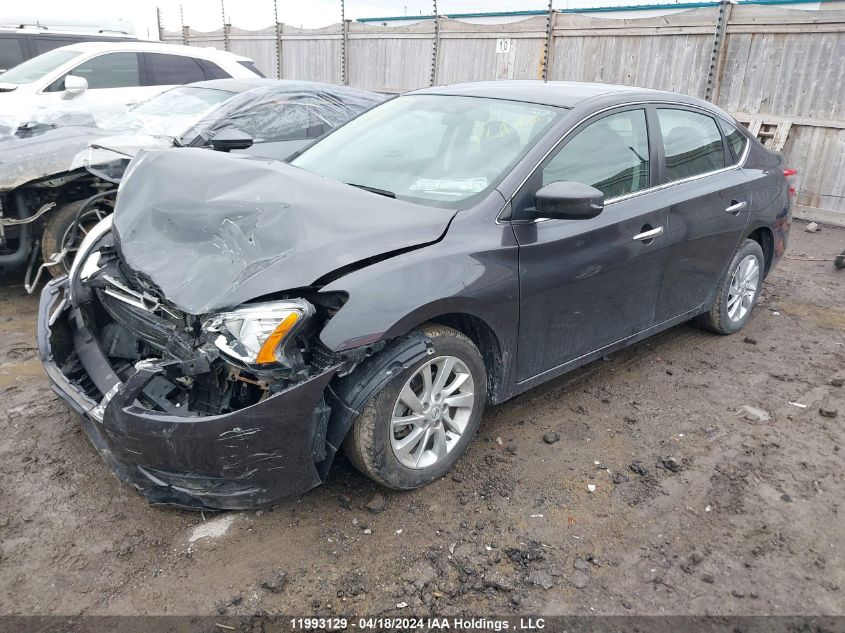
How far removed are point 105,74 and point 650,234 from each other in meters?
7.80

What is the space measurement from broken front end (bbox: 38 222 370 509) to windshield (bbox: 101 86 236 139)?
394 centimetres

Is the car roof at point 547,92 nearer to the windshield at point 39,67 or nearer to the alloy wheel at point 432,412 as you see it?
the alloy wheel at point 432,412

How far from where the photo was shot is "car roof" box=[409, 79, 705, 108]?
3609mm

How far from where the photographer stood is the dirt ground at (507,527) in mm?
2492

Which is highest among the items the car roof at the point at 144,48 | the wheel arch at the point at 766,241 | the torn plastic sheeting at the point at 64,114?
the car roof at the point at 144,48

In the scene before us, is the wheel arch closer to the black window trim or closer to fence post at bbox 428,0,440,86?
the black window trim

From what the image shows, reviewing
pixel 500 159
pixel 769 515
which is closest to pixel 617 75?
pixel 500 159

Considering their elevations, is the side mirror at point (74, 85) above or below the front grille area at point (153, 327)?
above

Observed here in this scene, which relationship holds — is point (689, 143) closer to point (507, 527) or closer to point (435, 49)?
point (507, 527)

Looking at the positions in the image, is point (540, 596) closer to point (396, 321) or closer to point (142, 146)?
point (396, 321)

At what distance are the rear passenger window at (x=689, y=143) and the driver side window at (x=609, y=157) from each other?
24 cm

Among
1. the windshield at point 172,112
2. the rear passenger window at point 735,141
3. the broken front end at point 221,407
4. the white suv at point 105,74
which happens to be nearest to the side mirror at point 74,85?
the white suv at point 105,74

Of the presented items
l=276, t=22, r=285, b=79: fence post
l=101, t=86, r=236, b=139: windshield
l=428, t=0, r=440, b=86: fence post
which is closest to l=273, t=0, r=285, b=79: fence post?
l=276, t=22, r=285, b=79: fence post

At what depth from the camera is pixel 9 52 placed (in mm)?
10930
